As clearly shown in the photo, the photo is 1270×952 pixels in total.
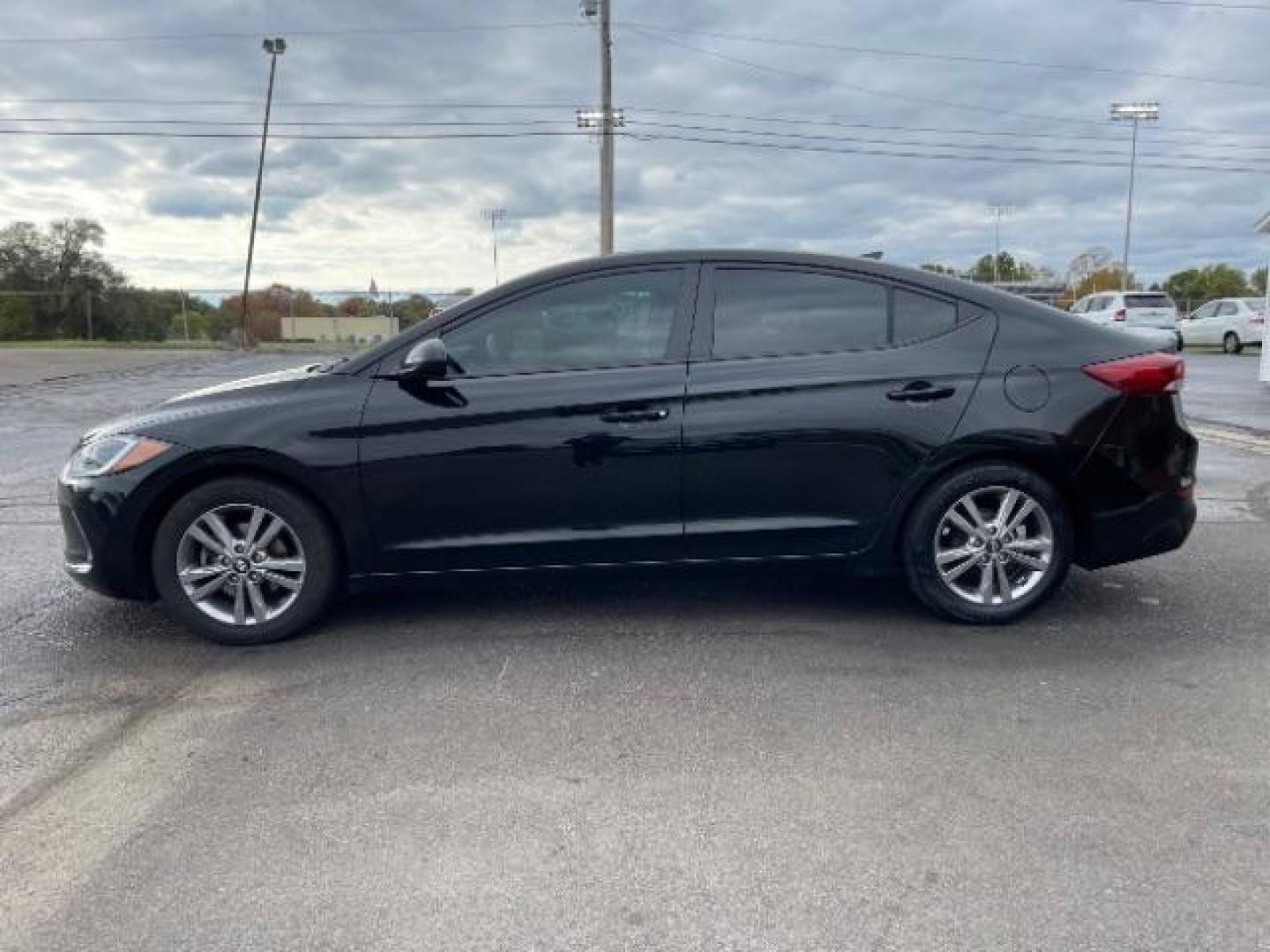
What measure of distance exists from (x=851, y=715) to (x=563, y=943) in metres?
1.52

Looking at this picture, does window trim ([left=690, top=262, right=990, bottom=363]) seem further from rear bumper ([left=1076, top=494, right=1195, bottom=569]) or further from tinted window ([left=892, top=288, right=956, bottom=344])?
rear bumper ([left=1076, top=494, right=1195, bottom=569])

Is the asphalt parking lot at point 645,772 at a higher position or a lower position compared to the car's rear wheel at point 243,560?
lower

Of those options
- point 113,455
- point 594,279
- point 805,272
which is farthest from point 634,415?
point 113,455

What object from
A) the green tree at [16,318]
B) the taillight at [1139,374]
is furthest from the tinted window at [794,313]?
the green tree at [16,318]

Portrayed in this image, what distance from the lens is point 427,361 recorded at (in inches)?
158

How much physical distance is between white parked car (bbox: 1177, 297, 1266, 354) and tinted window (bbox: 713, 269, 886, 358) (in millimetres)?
29345

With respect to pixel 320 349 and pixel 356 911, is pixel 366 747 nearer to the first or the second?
pixel 356 911

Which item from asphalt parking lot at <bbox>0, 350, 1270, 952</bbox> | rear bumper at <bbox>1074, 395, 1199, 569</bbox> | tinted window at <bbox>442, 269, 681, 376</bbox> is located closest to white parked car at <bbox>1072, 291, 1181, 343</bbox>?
Answer: rear bumper at <bbox>1074, 395, 1199, 569</bbox>

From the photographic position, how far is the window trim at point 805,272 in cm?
428

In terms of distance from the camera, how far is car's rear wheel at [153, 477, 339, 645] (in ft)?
13.6

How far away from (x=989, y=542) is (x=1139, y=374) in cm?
Result: 98

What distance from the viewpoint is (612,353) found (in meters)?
4.26

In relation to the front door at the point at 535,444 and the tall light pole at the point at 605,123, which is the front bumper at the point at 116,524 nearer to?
the front door at the point at 535,444

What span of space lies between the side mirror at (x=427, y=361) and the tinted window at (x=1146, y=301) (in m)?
28.0
